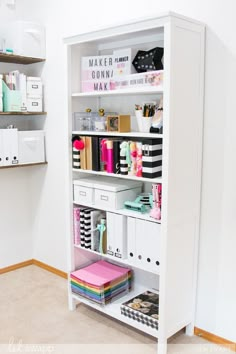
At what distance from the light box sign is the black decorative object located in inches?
8.2

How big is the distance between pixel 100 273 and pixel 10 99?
150 centimetres

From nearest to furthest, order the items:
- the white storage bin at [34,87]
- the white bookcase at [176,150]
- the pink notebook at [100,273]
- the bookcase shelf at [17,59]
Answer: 1. the white bookcase at [176,150]
2. the pink notebook at [100,273]
3. the bookcase shelf at [17,59]
4. the white storage bin at [34,87]

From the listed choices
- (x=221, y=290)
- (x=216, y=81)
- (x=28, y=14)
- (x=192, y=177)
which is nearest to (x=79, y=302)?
(x=221, y=290)

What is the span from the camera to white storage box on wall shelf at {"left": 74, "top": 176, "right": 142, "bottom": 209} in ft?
8.28

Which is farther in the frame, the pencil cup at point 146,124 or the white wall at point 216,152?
the pencil cup at point 146,124

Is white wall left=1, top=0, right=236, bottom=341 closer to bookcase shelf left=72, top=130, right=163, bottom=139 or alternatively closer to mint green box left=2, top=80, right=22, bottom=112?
bookcase shelf left=72, top=130, right=163, bottom=139

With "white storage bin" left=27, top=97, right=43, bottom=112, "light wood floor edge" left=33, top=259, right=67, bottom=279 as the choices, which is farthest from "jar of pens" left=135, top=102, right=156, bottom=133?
"light wood floor edge" left=33, top=259, right=67, bottom=279

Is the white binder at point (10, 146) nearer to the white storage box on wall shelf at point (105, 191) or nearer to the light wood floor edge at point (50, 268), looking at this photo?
the white storage box on wall shelf at point (105, 191)

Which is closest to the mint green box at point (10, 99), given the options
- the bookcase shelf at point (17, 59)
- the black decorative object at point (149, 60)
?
the bookcase shelf at point (17, 59)

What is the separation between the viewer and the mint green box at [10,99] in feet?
9.84

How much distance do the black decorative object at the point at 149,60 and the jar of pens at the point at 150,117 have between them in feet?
0.69

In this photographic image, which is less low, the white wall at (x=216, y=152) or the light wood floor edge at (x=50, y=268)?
the white wall at (x=216, y=152)

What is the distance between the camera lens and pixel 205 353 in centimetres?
231

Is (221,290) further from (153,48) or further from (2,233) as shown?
(2,233)
